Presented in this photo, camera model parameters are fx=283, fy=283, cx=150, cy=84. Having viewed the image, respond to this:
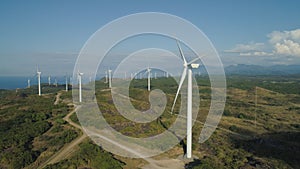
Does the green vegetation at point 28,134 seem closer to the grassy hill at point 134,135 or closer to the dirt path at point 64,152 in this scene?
the grassy hill at point 134,135

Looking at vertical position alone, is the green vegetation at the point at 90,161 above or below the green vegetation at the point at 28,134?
below

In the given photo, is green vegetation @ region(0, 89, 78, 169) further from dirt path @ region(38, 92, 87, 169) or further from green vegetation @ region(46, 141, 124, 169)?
green vegetation @ region(46, 141, 124, 169)

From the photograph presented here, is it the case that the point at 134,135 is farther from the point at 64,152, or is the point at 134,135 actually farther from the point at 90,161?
the point at 90,161

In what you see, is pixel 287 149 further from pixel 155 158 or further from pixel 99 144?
pixel 99 144

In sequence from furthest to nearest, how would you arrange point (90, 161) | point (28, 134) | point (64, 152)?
point (28, 134) < point (64, 152) < point (90, 161)

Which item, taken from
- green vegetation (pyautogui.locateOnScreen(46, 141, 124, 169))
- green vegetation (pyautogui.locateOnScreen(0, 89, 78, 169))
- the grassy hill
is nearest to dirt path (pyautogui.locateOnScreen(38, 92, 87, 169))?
the grassy hill

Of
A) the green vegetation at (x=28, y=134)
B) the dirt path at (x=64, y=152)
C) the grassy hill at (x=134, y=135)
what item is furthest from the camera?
the green vegetation at (x=28, y=134)

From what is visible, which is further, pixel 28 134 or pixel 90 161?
pixel 28 134

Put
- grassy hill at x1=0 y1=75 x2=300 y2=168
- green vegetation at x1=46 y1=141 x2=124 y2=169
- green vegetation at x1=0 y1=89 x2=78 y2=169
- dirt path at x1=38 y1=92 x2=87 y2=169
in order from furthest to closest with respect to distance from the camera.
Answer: green vegetation at x1=0 y1=89 x2=78 y2=169 < dirt path at x1=38 y1=92 x2=87 y2=169 < grassy hill at x1=0 y1=75 x2=300 y2=168 < green vegetation at x1=46 y1=141 x2=124 y2=169

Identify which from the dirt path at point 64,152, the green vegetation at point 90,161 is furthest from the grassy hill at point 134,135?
the dirt path at point 64,152

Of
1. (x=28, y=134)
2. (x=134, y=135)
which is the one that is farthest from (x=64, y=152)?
(x=134, y=135)

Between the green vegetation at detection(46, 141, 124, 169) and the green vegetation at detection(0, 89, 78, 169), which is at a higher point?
the green vegetation at detection(0, 89, 78, 169)
